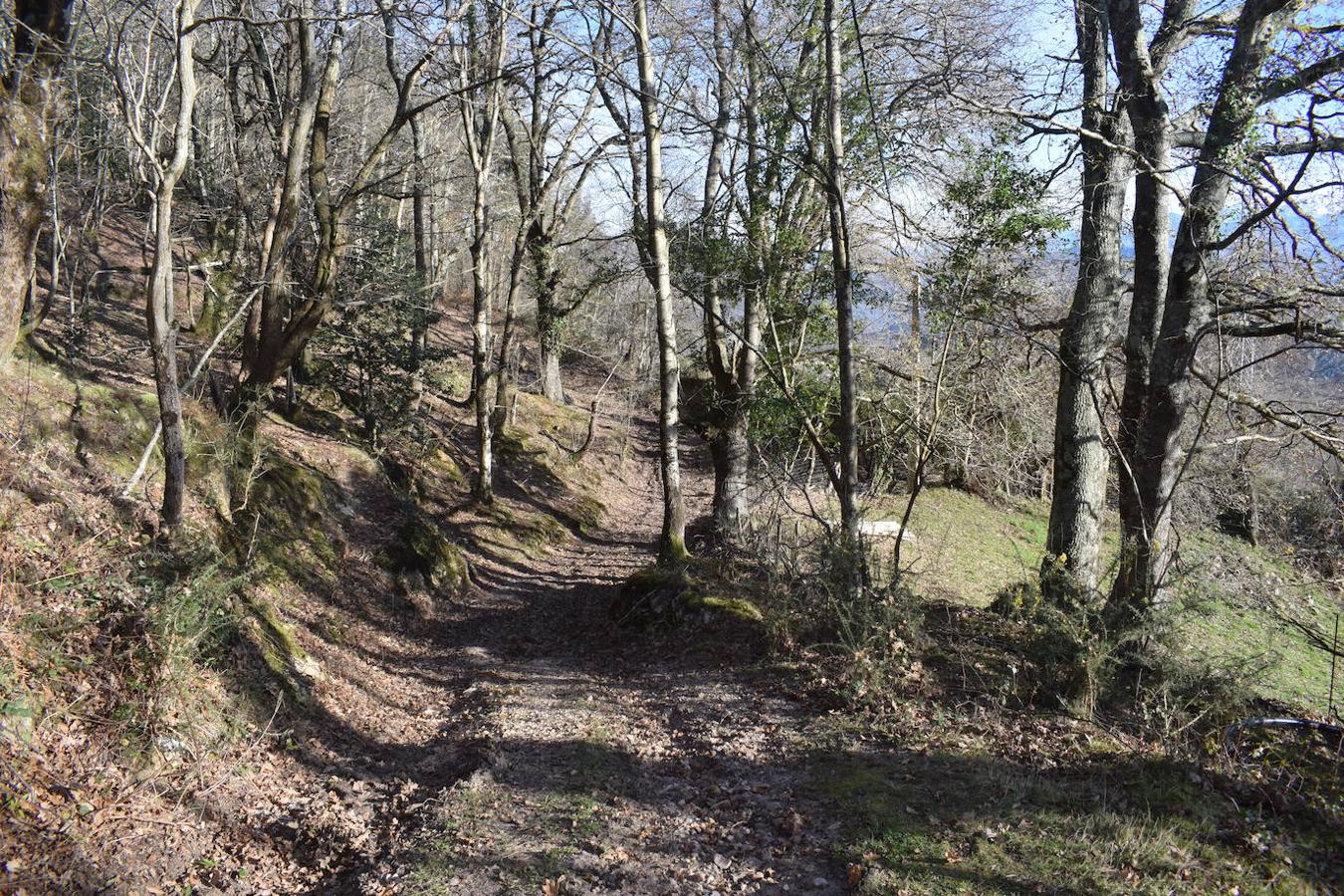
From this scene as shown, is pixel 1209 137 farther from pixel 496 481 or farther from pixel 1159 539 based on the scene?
pixel 496 481

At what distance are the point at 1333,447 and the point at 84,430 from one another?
11773mm

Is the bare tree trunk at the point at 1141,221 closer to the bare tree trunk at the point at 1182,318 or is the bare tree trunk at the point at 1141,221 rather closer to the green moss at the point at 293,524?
the bare tree trunk at the point at 1182,318

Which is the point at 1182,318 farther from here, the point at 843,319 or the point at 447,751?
the point at 447,751

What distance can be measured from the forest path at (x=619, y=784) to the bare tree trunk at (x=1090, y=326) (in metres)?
3.83

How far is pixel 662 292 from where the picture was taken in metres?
10.6

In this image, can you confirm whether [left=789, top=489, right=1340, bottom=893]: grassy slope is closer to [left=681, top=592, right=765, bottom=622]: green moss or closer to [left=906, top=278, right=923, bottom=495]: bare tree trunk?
[left=681, top=592, right=765, bottom=622]: green moss

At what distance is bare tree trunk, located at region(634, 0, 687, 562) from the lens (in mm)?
10352

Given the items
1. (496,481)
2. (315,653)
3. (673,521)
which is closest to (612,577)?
(673,521)

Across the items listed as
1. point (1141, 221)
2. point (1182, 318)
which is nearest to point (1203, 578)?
point (1182, 318)

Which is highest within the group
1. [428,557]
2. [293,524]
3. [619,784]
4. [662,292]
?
[662,292]

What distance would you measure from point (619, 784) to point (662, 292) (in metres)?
6.58

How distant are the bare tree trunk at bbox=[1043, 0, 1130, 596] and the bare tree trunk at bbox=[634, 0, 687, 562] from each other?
15.9ft

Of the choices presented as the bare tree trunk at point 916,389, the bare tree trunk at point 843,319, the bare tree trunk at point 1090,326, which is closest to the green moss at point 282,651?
the bare tree trunk at point 843,319

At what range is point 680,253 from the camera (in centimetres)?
1221
